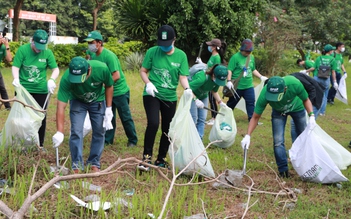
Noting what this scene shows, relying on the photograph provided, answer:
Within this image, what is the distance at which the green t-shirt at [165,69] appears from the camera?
4.79 meters

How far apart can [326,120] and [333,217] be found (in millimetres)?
5680

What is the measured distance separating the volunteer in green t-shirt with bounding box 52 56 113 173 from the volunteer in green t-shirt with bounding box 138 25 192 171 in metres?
0.43

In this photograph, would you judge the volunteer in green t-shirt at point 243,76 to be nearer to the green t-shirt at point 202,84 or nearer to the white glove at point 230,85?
the white glove at point 230,85

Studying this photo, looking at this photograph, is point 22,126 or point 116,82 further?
point 116,82

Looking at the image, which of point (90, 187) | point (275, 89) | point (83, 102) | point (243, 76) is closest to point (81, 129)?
point (83, 102)

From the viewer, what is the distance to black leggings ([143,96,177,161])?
4.77m

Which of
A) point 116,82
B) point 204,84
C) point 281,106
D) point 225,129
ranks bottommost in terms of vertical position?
point 225,129

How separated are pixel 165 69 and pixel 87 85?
85 cm

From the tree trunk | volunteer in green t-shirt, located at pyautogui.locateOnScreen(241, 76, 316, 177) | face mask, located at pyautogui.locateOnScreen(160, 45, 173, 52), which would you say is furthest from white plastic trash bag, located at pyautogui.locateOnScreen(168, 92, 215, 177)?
the tree trunk

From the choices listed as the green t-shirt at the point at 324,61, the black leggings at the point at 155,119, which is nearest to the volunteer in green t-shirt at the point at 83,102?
the black leggings at the point at 155,119

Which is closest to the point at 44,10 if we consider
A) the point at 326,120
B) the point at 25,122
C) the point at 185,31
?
the point at 185,31

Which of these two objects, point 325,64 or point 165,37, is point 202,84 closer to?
point 165,37

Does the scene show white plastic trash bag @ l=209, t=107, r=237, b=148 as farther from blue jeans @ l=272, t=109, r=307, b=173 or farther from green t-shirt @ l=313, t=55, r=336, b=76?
green t-shirt @ l=313, t=55, r=336, b=76

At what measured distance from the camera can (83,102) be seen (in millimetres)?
4543
